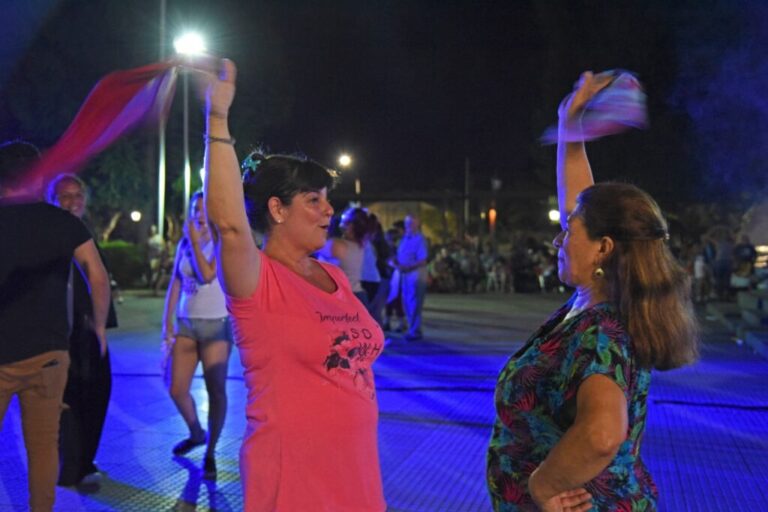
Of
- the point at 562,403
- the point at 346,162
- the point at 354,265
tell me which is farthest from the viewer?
the point at 346,162

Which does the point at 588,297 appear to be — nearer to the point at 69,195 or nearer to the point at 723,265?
the point at 69,195

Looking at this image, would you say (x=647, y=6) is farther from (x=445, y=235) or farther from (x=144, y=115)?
(x=445, y=235)

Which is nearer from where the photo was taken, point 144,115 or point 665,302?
point 665,302

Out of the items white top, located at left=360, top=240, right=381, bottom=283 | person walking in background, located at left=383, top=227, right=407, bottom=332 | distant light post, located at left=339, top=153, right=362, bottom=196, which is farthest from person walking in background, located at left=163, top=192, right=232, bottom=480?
distant light post, located at left=339, top=153, right=362, bottom=196

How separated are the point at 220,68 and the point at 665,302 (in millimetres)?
1420

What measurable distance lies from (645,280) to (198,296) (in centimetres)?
375

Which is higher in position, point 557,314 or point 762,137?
point 762,137

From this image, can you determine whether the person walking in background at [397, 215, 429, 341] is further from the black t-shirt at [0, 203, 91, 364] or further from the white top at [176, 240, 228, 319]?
the black t-shirt at [0, 203, 91, 364]

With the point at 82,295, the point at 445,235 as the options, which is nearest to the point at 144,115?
the point at 82,295

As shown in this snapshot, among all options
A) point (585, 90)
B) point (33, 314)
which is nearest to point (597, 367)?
point (585, 90)

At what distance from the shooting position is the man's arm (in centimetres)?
403

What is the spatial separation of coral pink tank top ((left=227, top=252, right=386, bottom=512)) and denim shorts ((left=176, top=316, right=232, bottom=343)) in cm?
299

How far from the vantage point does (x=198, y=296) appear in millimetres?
5242

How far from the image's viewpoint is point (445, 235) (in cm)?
3962
